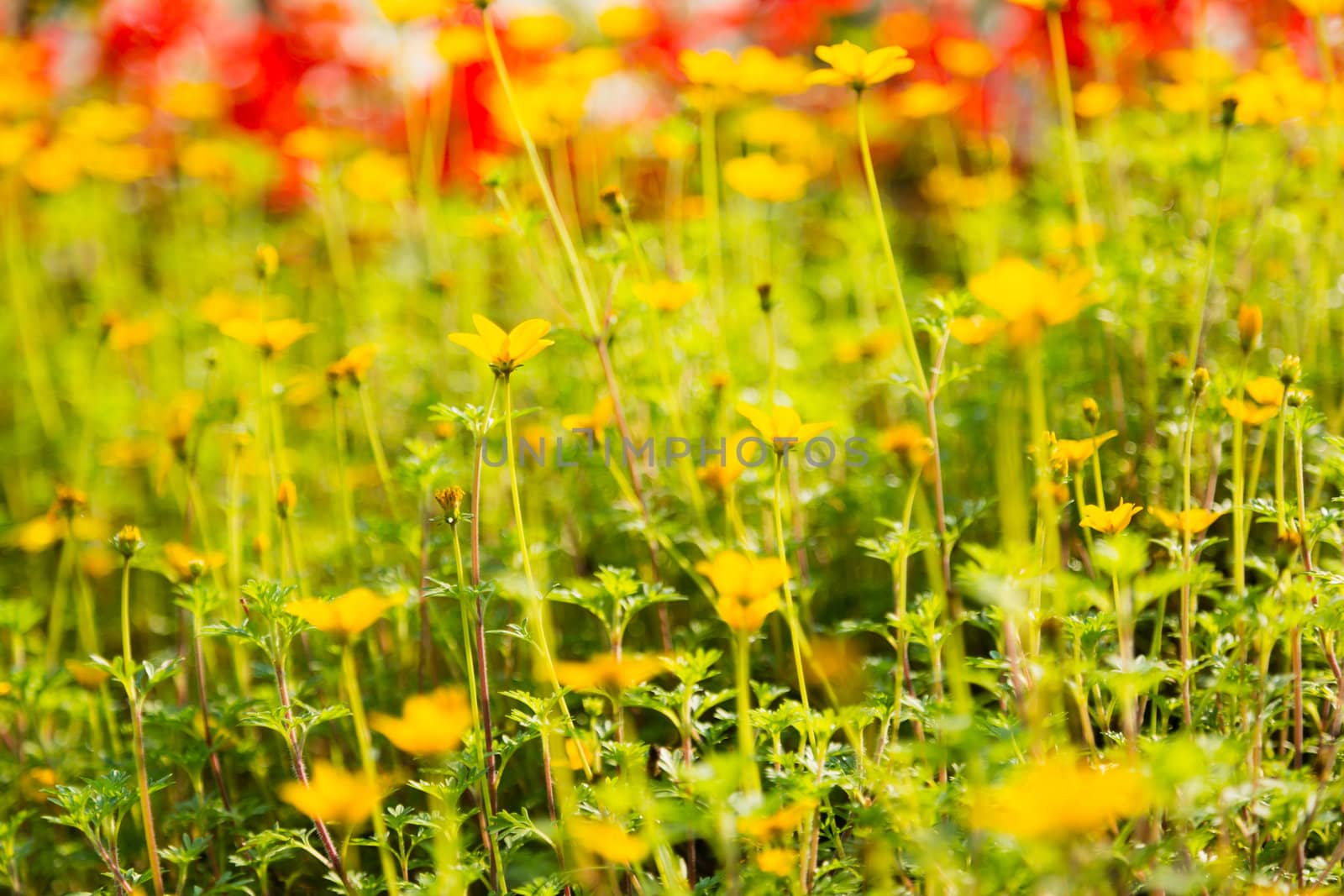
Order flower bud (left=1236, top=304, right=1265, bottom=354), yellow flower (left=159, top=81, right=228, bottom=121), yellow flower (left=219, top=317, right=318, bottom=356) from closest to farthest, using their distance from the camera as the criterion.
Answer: flower bud (left=1236, top=304, right=1265, bottom=354)
yellow flower (left=219, top=317, right=318, bottom=356)
yellow flower (left=159, top=81, right=228, bottom=121)

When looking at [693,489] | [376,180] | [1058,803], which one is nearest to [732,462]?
[693,489]

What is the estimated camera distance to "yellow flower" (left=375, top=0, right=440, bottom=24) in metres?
2.31

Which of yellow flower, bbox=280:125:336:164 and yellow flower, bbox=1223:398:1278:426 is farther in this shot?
yellow flower, bbox=280:125:336:164

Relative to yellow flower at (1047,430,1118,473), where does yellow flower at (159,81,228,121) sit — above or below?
above

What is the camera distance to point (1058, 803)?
77 cm

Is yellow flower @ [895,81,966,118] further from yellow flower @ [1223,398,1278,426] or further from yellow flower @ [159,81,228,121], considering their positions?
yellow flower @ [159,81,228,121]

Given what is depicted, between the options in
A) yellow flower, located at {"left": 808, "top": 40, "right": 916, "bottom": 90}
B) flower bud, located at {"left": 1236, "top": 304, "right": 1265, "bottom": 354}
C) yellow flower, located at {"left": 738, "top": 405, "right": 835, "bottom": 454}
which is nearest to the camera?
yellow flower, located at {"left": 738, "top": 405, "right": 835, "bottom": 454}

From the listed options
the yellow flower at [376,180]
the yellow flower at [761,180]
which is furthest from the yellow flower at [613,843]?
the yellow flower at [376,180]

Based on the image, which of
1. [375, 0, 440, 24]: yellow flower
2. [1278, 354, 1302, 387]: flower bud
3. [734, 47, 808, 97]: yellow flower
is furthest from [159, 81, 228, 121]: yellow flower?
[1278, 354, 1302, 387]: flower bud

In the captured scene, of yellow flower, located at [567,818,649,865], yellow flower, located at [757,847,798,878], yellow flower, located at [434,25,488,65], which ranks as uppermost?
yellow flower, located at [434,25,488,65]

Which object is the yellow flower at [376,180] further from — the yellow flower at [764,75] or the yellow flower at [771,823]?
the yellow flower at [771,823]

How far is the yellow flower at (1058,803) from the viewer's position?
2.51ft

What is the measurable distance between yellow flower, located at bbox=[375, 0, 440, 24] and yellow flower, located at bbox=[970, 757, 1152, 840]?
2.07 meters

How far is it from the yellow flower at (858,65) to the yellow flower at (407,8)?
3.78 feet
